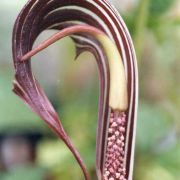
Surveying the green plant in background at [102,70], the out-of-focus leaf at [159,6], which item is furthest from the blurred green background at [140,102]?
the green plant in background at [102,70]

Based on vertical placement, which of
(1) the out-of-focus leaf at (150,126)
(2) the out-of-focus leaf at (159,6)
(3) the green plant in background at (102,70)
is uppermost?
(2) the out-of-focus leaf at (159,6)

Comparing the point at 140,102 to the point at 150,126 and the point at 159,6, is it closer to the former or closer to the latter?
the point at 150,126

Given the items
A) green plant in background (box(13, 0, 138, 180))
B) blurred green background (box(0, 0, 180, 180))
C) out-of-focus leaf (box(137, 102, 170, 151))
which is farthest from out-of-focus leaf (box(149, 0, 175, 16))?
green plant in background (box(13, 0, 138, 180))

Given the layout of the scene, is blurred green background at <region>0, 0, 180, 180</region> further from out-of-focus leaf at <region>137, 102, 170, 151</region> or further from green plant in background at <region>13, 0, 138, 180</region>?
green plant in background at <region>13, 0, 138, 180</region>

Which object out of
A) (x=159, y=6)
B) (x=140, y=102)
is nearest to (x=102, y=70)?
(x=159, y=6)

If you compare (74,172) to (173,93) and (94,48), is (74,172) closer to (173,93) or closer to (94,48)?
(173,93)

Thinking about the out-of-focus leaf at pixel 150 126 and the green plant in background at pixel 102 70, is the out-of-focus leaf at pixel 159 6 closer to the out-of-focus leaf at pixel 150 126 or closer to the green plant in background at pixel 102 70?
the out-of-focus leaf at pixel 150 126

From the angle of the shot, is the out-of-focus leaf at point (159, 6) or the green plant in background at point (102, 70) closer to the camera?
the green plant in background at point (102, 70)
